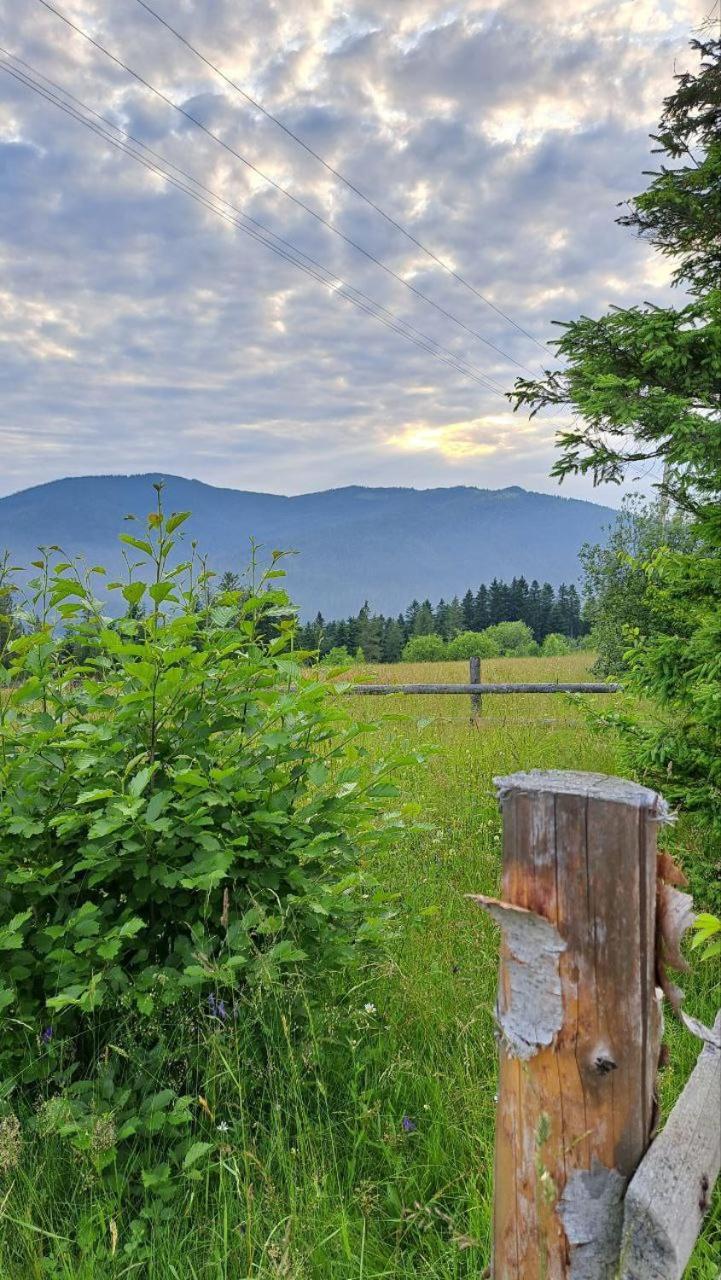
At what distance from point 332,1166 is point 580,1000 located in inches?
57.5

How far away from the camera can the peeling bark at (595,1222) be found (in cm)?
131

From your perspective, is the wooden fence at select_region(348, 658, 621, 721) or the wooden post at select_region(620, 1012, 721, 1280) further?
the wooden fence at select_region(348, 658, 621, 721)

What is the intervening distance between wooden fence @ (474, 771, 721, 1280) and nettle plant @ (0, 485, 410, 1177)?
103 centimetres

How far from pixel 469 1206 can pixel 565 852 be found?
5.37ft

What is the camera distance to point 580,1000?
131cm

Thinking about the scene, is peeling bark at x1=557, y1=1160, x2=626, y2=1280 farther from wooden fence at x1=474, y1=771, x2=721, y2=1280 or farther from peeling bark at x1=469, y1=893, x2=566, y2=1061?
peeling bark at x1=469, y1=893, x2=566, y2=1061

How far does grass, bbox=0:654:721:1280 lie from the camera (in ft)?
6.57

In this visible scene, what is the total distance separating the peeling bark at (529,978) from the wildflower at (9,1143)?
151cm

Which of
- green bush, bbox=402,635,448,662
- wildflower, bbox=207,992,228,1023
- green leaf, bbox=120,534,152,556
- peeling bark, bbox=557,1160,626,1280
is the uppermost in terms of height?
green leaf, bbox=120,534,152,556

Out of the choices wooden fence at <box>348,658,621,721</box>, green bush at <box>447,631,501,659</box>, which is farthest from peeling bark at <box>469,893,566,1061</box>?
green bush at <box>447,631,501,659</box>

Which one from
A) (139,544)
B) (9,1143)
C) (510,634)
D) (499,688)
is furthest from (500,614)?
(9,1143)

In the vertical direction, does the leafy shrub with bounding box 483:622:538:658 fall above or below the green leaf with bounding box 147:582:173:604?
below

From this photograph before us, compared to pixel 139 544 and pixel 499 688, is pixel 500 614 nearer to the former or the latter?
pixel 499 688

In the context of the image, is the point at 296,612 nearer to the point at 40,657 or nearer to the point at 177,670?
the point at 177,670
